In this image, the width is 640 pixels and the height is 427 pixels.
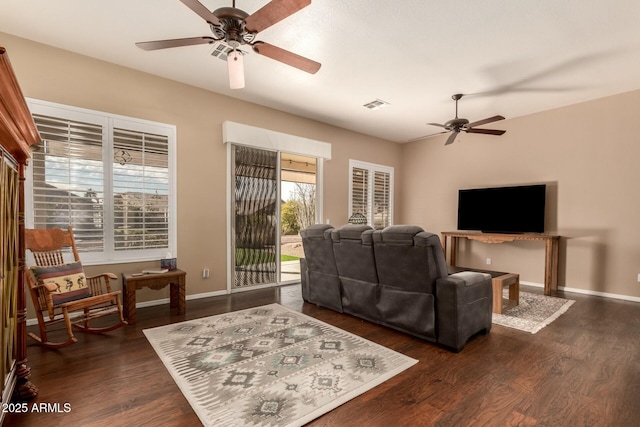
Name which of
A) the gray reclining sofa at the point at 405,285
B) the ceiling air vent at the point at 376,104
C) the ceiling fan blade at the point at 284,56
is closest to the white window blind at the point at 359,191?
the ceiling air vent at the point at 376,104

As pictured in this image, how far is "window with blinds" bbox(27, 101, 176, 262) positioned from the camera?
329cm

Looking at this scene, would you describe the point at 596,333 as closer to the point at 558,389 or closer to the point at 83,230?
the point at 558,389

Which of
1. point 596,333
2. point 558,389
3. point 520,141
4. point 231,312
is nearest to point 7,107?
point 231,312

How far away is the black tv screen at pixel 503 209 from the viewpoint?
5.04 meters

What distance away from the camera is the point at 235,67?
2516 mm

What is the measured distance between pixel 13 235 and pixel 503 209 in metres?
6.32

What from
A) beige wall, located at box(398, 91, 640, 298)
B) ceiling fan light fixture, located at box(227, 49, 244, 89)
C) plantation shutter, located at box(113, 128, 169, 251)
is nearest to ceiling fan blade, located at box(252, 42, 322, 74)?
ceiling fan light fixture, located at box(227, 49, 244, 89)

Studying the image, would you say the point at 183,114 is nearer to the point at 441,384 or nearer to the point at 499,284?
the point at 441,384

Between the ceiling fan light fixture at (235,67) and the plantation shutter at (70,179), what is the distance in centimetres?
211

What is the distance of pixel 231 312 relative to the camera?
12.0ft

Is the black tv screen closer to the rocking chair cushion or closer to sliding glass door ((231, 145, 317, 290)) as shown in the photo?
sliding glass door ((231, 145, 317, 290))

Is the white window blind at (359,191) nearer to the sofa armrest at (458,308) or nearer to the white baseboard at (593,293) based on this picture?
the white baseboard at (593,293)

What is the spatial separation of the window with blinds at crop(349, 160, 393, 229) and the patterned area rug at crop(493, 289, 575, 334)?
3.10 metres

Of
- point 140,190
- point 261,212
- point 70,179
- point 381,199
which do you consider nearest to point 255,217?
point 261,212
